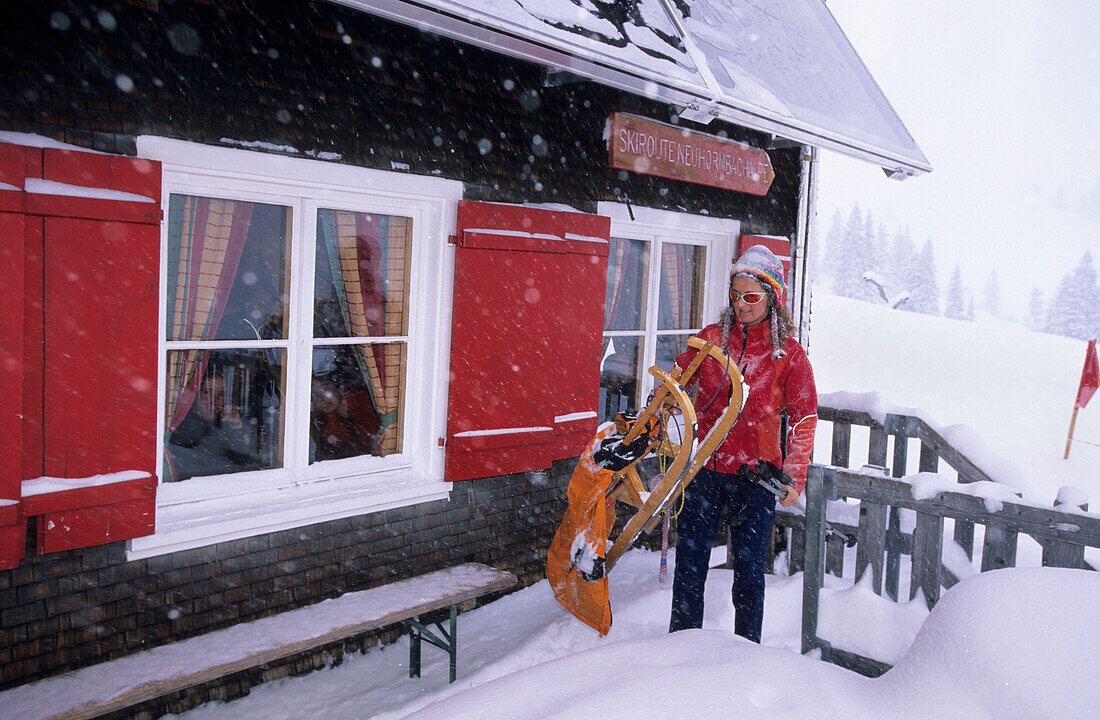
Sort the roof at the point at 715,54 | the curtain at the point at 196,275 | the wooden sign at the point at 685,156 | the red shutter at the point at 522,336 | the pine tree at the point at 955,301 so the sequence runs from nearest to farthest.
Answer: the roof at the point at 715,54 < the curtain at the point at 196,275 < the red shutter at the point at 522,336 < the wooden sign at the point at 685,156 < the pine tree at the point at 955,301

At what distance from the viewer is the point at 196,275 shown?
332 cm

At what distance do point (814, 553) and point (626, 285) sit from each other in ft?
8.14

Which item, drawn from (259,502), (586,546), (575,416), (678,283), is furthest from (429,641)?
(678,283)

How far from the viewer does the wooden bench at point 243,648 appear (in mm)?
2719

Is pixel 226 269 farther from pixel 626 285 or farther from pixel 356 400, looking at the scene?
pixel 626 285

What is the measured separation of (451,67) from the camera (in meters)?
4.00

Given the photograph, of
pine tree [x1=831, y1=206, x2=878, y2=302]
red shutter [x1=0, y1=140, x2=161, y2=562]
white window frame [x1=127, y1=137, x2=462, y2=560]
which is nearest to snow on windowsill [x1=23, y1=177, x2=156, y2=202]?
red shutter [x1=0, y1=140, x2=161, y2=562]

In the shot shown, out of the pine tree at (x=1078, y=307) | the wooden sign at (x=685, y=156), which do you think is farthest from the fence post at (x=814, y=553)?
the pine tree at (x=1078, y=307)

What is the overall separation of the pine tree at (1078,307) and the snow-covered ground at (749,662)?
5347 cm

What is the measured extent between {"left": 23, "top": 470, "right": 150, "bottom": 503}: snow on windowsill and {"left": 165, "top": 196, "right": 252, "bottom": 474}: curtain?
0.39 metres

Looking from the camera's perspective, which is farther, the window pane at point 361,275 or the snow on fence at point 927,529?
the window pane at point 361,275

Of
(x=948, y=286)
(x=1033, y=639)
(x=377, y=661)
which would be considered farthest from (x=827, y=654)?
(x=948, y=286)

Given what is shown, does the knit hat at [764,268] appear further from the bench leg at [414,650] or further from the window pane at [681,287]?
the bench leg at [414,650]

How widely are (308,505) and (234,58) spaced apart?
6.58 ft
